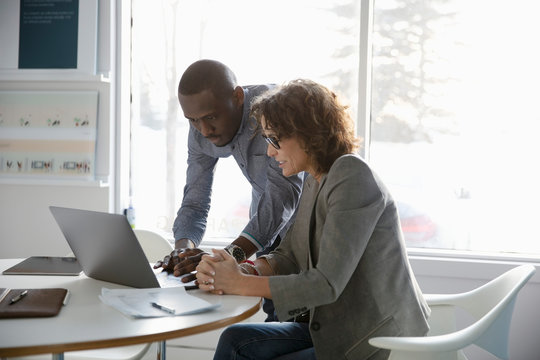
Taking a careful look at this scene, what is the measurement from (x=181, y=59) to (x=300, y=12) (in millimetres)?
732

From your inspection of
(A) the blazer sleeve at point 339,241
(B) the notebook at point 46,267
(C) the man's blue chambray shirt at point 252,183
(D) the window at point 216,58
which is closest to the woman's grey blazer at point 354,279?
(A) the blazer sleeve at point 339,241

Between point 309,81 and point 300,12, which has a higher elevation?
point 300,12

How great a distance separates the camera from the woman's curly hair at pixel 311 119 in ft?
5.86

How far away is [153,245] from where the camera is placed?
8.62 feet

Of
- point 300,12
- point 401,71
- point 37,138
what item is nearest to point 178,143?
point 37,138

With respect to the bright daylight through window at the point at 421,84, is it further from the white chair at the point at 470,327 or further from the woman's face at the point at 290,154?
the woman's face at the point at 290,154

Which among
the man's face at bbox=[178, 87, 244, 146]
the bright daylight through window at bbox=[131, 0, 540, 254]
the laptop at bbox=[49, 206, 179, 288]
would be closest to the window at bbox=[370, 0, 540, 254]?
the bright daylight through window at bbox=[131, 0, 540, 254]

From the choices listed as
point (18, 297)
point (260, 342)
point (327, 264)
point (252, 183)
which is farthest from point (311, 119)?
point (18, 297)

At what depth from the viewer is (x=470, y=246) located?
317cm

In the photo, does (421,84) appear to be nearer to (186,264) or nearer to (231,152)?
(231,152)

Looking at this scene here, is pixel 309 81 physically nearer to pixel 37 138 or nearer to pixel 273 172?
pixel 273 172

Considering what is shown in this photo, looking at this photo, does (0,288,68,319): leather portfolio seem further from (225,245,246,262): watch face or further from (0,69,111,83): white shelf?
(0,69,111,83): white shelf

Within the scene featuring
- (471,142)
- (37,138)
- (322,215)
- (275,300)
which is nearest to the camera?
(275,300)

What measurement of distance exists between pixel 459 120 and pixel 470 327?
1.76 meters
